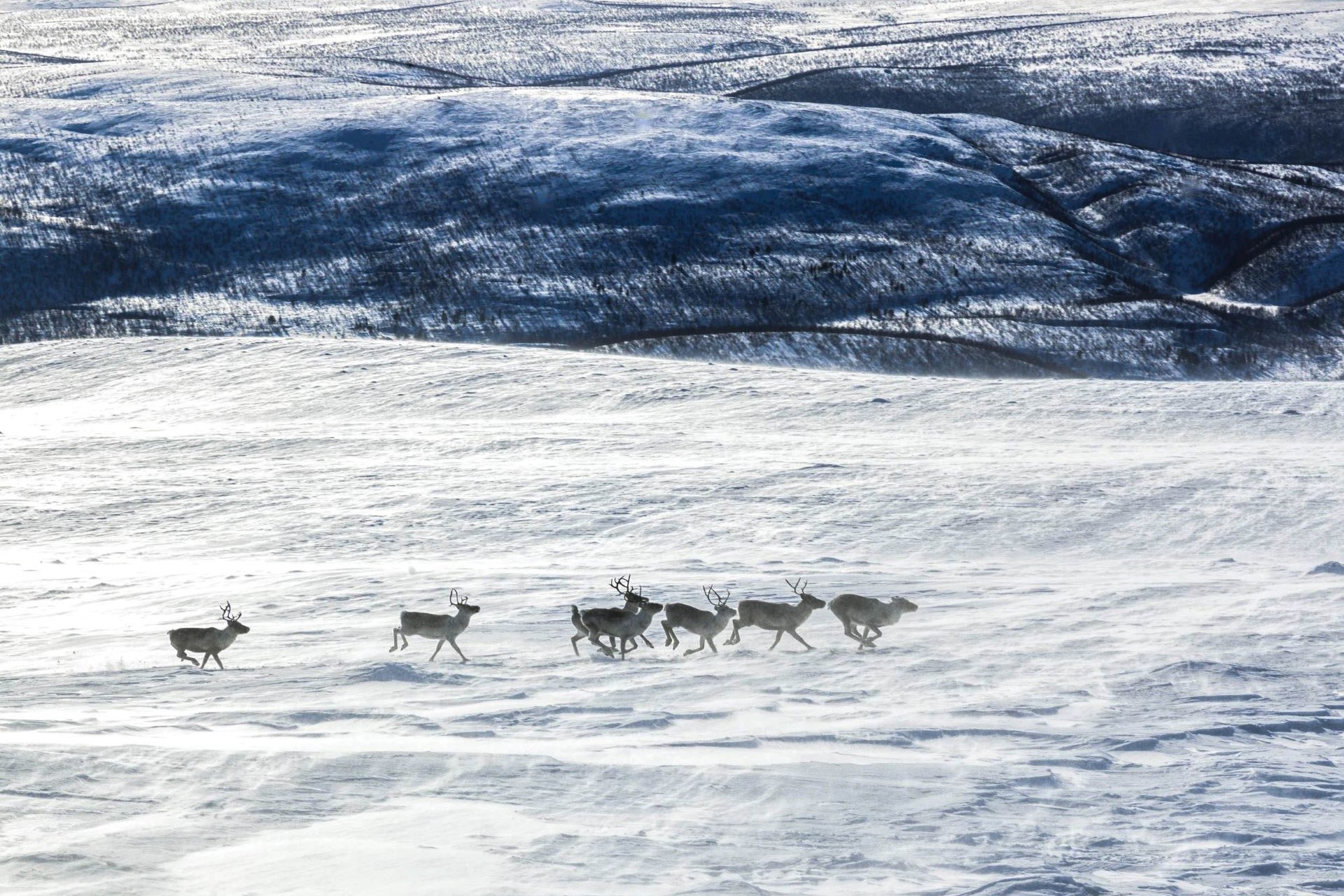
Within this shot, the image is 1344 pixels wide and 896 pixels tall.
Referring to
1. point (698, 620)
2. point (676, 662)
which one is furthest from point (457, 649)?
point (698, 620)

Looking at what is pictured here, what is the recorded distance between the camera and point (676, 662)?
35.3ft

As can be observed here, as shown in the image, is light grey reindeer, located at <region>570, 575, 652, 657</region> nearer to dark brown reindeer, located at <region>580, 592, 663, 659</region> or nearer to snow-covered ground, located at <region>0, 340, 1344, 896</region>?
dark brown reindeer, located at <region>580, 592, 663, 659</region>

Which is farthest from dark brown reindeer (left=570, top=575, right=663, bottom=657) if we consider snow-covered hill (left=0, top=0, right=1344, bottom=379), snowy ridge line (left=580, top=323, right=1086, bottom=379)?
snowy ridge line (left=580, top=323, right=1086, bottom=379)

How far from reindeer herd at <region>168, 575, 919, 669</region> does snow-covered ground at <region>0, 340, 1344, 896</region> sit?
23 cm

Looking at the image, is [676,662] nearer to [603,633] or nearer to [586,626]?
[603,633]

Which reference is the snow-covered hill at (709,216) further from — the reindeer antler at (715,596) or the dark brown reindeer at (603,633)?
the dark brown reindeer at (603,633)

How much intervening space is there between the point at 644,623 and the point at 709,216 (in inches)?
1197

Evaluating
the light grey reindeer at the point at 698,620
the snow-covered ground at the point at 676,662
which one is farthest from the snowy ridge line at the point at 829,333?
the light grey reindeer at the point at 698,620

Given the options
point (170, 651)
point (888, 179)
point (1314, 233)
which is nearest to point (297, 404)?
point (170, 651)

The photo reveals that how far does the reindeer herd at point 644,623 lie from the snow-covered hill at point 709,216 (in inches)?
786

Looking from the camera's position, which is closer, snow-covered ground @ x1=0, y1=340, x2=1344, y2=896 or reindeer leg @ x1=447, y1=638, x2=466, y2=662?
snow-covered ground @ x1=0, y1=340, x2=1344, y2=896

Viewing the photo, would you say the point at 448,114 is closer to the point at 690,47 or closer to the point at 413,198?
the point at 413,198

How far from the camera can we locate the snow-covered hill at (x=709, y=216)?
33.3 meters

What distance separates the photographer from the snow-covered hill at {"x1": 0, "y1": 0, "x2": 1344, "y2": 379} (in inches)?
1312
